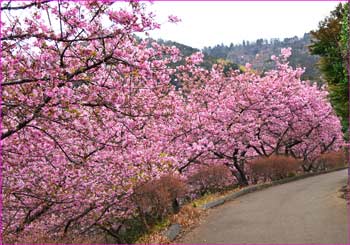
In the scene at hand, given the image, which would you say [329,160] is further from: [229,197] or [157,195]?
[157,195]

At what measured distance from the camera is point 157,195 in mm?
11336

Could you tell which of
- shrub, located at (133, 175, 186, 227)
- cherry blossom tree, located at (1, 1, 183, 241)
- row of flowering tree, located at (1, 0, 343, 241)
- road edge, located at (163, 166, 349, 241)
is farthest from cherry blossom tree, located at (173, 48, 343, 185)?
cherry blossom tree, located at (1, 1, 183, 241)

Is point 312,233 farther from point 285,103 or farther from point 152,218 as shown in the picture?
point 285,103

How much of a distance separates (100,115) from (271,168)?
14.0 m

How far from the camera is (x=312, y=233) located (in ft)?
30.2

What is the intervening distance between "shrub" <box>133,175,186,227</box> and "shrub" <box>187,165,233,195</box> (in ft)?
12.9

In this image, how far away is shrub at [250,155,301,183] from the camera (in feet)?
65.4

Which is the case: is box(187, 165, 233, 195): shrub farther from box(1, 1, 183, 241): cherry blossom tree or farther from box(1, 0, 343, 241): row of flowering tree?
box(1, 1, 183, 241): cherry blossom tree

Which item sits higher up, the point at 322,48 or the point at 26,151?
the point at 322,48

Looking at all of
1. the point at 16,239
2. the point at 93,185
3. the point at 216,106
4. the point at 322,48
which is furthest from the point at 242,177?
the point at 16,239

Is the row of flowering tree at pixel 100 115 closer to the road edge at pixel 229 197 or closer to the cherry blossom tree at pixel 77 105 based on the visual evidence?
the cherry blossom tree at pixel 77 105

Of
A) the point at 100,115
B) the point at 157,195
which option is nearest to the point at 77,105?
the point at 100,115

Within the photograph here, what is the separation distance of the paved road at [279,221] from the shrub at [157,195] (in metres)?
1.25

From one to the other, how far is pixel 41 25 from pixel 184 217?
7.59m
